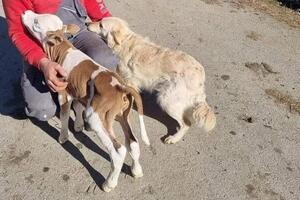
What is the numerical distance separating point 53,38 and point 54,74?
0.31 meters

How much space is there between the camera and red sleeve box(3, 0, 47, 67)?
13.1 ft

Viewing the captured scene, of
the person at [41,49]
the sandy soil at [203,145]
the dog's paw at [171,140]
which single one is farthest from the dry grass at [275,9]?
the dog's paw at [171,140]

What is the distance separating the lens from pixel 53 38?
3.86 meters

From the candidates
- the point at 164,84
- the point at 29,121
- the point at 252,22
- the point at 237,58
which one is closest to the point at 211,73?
the point at 237,58

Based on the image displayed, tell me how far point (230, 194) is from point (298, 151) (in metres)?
0.90

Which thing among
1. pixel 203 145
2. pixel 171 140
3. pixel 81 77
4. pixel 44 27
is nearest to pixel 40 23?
pixel 44 27

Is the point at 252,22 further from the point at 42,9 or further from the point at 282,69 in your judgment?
the point at 42,9

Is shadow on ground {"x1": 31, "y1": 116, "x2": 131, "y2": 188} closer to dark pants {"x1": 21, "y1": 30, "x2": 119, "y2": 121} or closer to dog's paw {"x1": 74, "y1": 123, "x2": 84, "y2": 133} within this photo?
dog's paw {"x1": 74, "y1": 123, "x2": 84, "y2": 133}

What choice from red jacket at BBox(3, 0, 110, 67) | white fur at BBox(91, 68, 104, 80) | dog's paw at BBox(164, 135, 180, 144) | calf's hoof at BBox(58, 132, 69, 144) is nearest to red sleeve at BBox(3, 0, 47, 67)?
red jacket at BBox(3, 0, 110, 67)

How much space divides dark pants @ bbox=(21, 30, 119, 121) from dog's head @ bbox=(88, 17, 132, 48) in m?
0.25

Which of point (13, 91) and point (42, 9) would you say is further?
point (13, 91)

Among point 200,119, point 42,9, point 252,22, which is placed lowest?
point 252,22

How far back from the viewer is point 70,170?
158 inches

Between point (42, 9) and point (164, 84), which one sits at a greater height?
point (42, 9)
